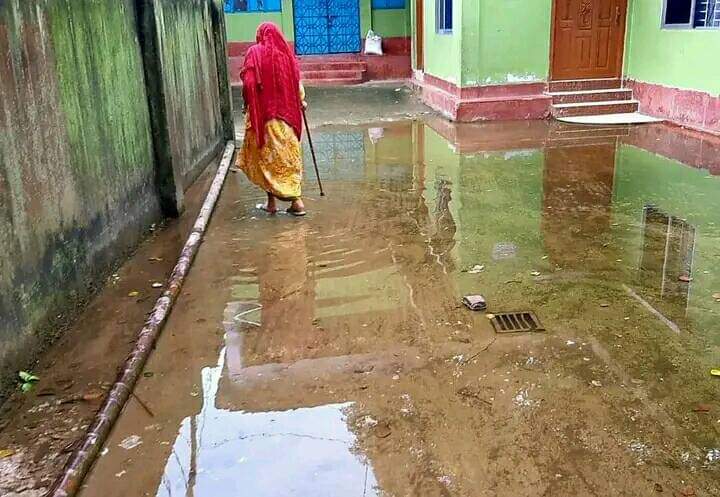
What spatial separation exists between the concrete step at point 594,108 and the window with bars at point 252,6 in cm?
900

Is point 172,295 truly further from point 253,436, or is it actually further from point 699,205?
point 699,205

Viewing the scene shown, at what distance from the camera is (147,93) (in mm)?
5871

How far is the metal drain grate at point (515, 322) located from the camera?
3.76m

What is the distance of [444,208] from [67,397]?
3826 millimetres

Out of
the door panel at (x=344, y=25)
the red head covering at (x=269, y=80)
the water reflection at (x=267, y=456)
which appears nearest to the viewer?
the water reflection at (x=267, y=456)

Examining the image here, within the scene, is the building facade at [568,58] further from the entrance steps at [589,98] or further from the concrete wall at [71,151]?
the concrete wall at [71,151]

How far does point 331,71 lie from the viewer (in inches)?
676

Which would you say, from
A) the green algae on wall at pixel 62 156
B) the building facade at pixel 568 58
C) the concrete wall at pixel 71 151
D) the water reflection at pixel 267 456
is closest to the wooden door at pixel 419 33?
the building facade at pixel 568 58

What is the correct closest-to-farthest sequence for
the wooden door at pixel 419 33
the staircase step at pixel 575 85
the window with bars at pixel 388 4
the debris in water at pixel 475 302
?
the debris in water at pixel 475 302, the staircase step at pixel 575 85, the wooden door at pixel 419 33, the window with bars at pixel 388 4

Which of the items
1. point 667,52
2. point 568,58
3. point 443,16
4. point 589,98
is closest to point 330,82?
point 443,16

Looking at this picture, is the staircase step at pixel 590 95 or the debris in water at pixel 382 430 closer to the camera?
the debris in water at pixel 382 430

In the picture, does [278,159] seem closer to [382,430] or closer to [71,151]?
[71,151]

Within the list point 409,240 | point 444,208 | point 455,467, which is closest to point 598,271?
point 409,240

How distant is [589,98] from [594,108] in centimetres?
22
